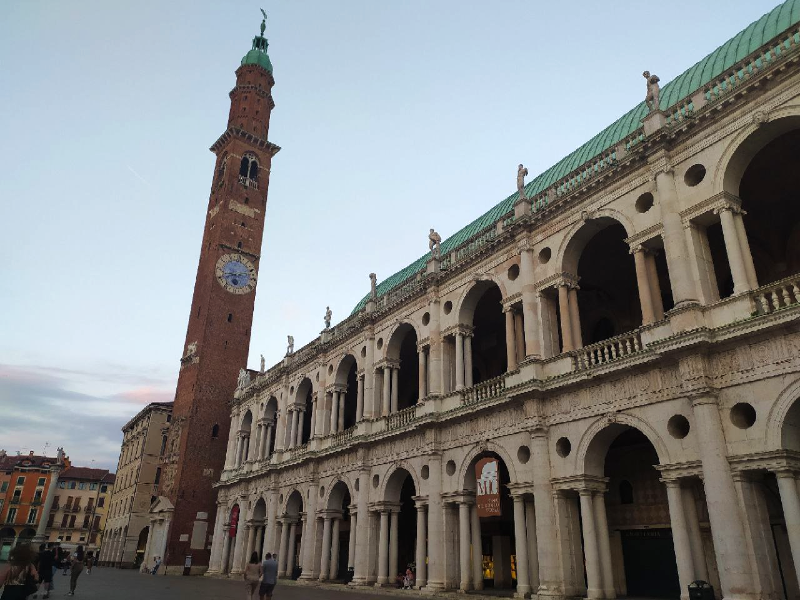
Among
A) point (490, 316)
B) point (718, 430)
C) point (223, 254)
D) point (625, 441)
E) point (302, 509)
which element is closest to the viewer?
point (718, 430)

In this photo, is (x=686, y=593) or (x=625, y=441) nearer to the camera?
(x=686, y=593)

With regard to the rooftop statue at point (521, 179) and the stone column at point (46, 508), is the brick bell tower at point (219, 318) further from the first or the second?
the rooftop statue at point (521, 179)

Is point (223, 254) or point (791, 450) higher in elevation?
point (223, 254)

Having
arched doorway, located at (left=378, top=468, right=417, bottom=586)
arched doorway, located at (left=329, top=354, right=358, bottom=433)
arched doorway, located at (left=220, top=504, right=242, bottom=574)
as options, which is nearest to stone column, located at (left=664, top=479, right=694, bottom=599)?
arched doorway, located at (left=378, top=468, right=417, bottom=586)

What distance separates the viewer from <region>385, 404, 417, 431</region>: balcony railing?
26781 mm

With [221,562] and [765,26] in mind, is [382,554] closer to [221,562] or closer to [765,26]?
[221,562]

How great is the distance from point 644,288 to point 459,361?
8.87 metres

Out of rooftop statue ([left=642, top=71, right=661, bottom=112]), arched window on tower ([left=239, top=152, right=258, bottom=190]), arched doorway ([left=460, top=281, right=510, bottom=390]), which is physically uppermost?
arched window on tower ([left=239, top=152, right=258, bottom=190])

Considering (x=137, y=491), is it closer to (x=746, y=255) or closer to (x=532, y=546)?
(x=532, y=546)

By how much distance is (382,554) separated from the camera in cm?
2650

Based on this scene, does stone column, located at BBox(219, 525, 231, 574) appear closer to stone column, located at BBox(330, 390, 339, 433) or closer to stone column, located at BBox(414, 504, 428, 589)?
stone column, located at BBox(330, 390, 339, 433)

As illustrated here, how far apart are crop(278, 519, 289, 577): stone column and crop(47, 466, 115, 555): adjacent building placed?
69.8 meters

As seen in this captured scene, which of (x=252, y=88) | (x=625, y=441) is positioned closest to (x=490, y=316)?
(x=625, y=441)

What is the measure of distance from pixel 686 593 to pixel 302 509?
24197mm
